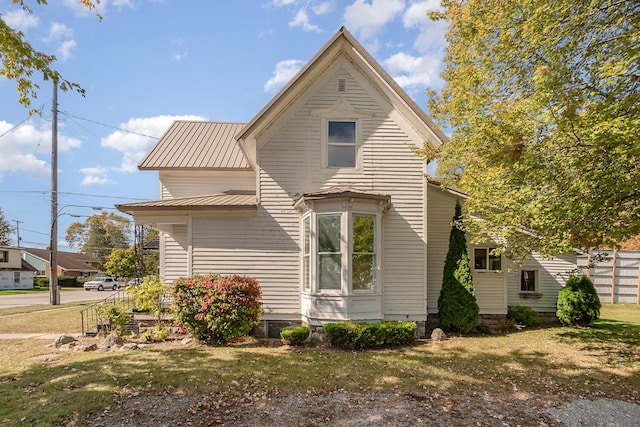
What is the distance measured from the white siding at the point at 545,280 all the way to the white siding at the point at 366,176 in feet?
15.4

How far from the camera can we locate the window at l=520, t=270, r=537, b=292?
12.6 meters

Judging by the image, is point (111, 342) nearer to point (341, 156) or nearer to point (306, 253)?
point (306, 253)

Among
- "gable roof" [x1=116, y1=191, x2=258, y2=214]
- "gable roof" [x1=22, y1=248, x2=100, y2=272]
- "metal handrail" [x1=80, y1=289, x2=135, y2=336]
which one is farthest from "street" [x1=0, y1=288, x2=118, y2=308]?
"gable roof" [x1=22, y1=248, x2=100, y2=272]

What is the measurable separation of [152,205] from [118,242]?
225 ft

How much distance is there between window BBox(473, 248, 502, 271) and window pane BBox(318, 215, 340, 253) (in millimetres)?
5277

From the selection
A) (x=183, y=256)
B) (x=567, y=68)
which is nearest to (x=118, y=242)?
(x=183, y=256)

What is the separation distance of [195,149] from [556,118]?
11644mm

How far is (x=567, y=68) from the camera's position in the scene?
252 inches

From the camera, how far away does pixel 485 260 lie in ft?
37.6

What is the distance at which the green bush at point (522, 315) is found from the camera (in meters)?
11.6

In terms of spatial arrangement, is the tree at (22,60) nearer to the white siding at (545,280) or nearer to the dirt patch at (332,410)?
the dirt patch at (332,410)

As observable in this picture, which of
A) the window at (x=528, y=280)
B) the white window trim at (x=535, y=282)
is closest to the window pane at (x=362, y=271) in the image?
the white window trim at (x=535, y=282)

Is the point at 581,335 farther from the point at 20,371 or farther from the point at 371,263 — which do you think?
the point at 20,371

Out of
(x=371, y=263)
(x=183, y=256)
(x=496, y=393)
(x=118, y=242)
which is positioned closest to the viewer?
(x=496, y=393)
